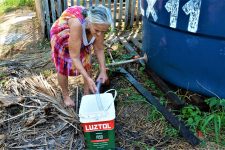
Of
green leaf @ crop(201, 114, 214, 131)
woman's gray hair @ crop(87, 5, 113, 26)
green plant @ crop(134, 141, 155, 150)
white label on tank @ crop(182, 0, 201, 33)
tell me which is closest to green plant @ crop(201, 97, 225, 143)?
green leaf @ crop(201, 114, 214, 131)

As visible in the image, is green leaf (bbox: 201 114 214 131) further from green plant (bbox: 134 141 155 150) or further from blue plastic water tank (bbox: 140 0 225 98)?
green plant (bbox: 134 141 155 150)

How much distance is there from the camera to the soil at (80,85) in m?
2.58

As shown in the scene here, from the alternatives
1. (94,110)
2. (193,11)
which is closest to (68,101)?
(94,110)

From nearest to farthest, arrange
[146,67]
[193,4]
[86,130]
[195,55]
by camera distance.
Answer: [86,130]
[193,4]
[195,55]
[146,67]

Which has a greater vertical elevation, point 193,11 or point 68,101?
point 193,11

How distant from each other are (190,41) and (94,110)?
1.11 m

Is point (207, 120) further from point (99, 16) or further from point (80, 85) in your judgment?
point (80, 85)

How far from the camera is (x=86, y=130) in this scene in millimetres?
2273

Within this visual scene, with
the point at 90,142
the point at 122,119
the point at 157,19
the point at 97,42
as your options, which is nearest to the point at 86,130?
the point at 90,142

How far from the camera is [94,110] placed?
2494 mm

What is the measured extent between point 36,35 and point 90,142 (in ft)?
11.5

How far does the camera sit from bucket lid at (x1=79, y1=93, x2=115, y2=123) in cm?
221

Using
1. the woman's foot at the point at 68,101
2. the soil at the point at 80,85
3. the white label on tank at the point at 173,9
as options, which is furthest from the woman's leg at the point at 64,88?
the white label on tank at the point at 173,9

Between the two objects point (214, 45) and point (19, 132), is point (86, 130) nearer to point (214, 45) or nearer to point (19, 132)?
point (19, 132)
